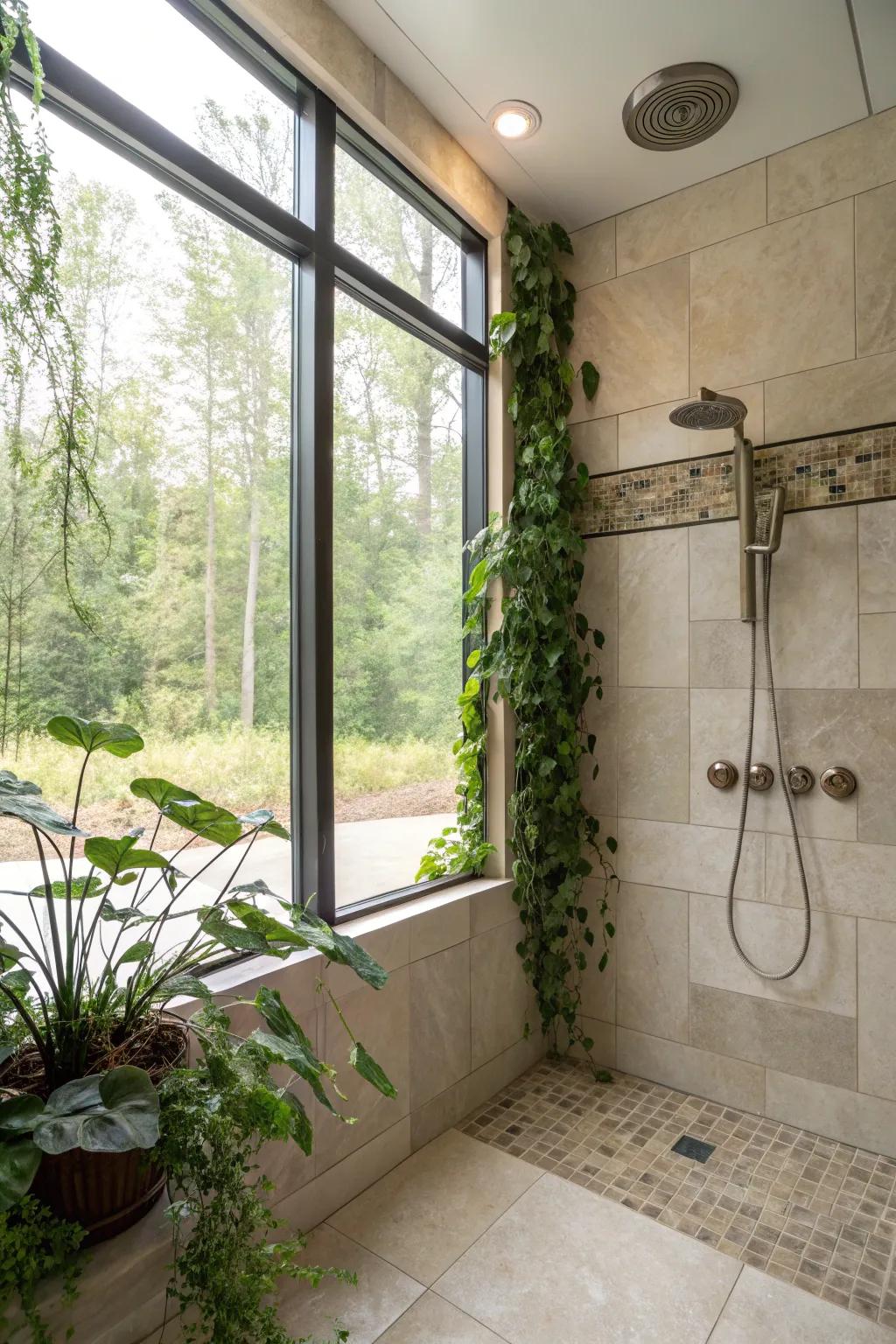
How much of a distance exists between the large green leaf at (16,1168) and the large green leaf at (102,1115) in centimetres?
2

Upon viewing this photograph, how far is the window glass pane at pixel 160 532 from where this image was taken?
1301 millimetres

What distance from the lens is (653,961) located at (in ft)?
7.79

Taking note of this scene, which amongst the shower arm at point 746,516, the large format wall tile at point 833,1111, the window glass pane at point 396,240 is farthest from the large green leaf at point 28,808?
the large format wall tile at point 833,1111

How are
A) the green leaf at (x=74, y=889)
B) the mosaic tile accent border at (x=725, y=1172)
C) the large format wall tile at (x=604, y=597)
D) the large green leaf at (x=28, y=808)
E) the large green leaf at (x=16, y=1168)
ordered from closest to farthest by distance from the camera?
the large green leaf at (x=16, y=1168)
the large green leaf at (x=28, y=808)
the green leaf at (x=74, y=889)
the mosaic tile accent border at (x=725, y=1172)
the large format wall tile at (x=604, y=597)

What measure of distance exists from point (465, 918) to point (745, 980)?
33.4 inches

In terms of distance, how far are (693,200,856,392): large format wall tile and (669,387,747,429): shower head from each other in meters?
0.36

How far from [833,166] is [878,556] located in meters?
1.11

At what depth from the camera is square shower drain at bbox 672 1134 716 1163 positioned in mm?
1979

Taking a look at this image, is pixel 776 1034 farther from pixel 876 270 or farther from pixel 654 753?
pixel 876 270

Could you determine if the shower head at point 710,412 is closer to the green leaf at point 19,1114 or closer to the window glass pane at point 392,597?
the window glass pane at point 392,597

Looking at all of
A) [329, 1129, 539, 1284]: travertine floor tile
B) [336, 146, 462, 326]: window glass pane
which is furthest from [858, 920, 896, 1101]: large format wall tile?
[336, 146, 462, 326]: window glass pane

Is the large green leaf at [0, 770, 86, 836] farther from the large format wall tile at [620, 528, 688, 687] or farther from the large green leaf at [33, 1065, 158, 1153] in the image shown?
the large format wall tile at [620, 528, 688, 687]

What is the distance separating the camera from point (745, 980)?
7.24 feet

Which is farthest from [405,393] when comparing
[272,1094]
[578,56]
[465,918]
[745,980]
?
[745,980]
